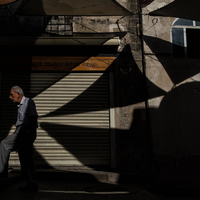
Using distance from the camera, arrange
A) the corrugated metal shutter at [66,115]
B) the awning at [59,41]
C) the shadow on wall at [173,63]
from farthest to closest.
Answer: the shadow on wall at [173,63], the awning at [59,41], the corrugated metal shutter at [66,115]

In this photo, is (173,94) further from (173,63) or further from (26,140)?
(26,140)

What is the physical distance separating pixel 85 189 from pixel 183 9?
5.41 m

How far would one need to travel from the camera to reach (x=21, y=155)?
13.6 feet

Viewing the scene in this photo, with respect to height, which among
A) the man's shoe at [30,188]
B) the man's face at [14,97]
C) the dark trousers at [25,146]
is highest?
the man's face at [14,97]

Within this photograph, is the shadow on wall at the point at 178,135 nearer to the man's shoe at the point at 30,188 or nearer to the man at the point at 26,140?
the man's shoe at the point at 30,188

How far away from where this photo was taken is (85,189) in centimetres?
486

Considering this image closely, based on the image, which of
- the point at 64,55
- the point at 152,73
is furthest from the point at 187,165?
the point at 64,55

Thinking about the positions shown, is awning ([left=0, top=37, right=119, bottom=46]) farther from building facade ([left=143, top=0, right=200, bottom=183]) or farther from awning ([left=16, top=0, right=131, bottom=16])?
building facade ([left=143, top=0, right=200, bottom=183])

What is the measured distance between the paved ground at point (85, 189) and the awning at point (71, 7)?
4.58 meters

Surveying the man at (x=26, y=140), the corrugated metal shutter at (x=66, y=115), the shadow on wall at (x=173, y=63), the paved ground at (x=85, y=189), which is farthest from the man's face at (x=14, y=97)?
the shadow on wall at (x=173, y=63)

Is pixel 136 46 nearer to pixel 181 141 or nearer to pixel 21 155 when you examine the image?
pixel 181 141

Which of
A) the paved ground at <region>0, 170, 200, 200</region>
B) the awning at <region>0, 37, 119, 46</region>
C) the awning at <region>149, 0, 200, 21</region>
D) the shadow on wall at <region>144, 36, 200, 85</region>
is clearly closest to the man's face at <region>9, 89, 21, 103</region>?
the paved ground at <region>0, 170, 200, 200</region>

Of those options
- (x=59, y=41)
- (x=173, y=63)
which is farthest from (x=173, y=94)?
(x=59, y=41)

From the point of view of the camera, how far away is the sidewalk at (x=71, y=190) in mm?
3988
